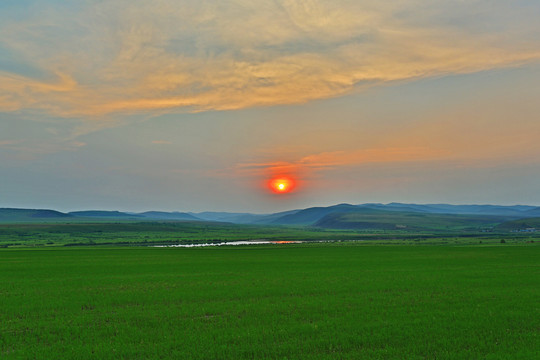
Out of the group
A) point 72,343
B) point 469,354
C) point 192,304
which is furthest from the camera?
point 192,304

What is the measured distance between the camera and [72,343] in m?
15.8

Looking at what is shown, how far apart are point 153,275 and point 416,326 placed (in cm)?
2987

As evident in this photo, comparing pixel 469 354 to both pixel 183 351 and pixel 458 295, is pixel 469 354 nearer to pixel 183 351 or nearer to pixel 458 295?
pixel 183 351

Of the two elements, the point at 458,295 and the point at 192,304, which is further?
the point at 458,295

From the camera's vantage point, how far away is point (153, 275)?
129 ft

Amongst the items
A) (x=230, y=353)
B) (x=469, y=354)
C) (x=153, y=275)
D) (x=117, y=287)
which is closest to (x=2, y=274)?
(x=153, y=275)

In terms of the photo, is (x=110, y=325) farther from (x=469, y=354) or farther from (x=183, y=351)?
(x=469, y=354)

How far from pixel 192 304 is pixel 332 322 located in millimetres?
9630

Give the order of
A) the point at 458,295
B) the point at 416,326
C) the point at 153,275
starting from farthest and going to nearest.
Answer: the point at 153,275, the point at 458,295, the point at 416,326

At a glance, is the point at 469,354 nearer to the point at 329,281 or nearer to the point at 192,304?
the point at 192,304

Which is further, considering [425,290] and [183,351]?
[425,290]

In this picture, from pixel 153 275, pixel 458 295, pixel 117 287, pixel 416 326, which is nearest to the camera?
pixel 416 326

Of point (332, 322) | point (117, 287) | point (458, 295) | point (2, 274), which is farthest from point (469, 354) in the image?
point (2, 274)

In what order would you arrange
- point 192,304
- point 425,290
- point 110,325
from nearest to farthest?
point 110,325 < point 192,304 < point 425,290
